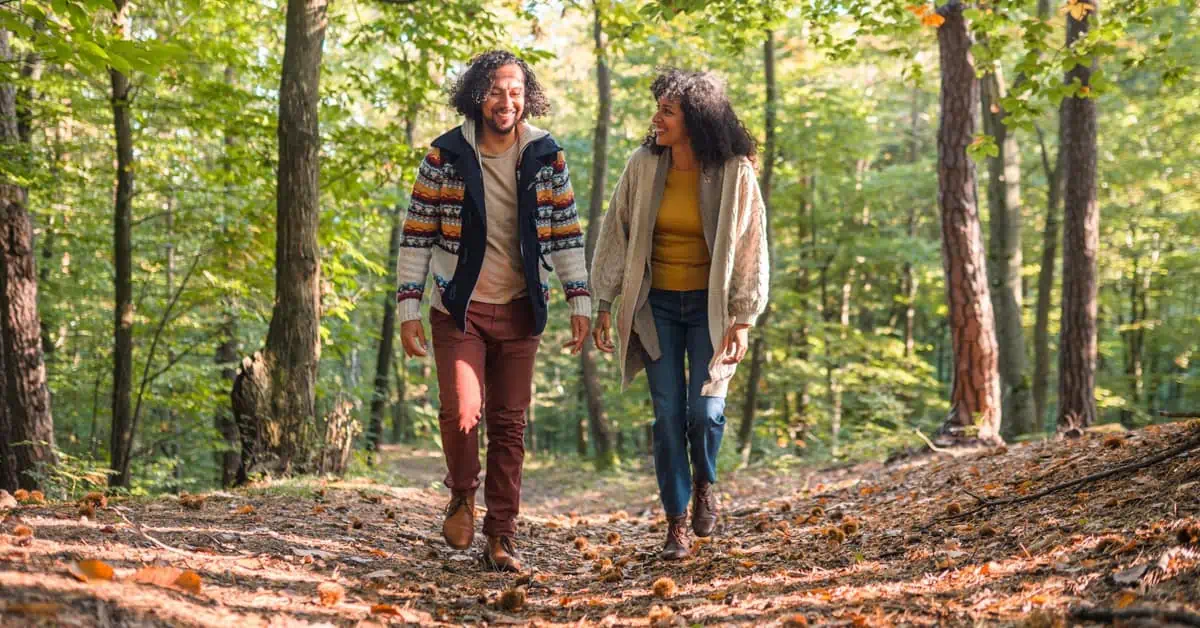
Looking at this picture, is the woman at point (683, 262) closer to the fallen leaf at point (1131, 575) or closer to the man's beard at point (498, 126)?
the man's beard at point (498, 126)

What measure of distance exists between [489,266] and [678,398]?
1.20m

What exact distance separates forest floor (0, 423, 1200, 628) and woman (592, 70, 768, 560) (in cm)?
65

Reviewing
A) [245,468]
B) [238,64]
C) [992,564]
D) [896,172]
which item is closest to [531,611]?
[992,564]

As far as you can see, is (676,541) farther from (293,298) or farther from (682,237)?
(293,298)

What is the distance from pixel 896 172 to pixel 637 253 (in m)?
15.6

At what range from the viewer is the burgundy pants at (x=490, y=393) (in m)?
4.14

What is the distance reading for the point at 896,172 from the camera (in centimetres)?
1875

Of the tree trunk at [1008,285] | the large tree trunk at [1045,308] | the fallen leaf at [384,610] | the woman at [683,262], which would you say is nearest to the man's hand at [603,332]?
the woman at [683,262]

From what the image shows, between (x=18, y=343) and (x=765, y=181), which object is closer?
(x=18, y=343)

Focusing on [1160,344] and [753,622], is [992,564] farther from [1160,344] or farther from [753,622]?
[1160,344]

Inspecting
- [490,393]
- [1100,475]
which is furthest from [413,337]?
[1100,475]

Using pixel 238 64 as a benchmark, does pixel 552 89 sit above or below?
above

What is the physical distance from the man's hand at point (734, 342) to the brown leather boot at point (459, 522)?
1.41 meters

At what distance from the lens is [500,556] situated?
4168 mm
